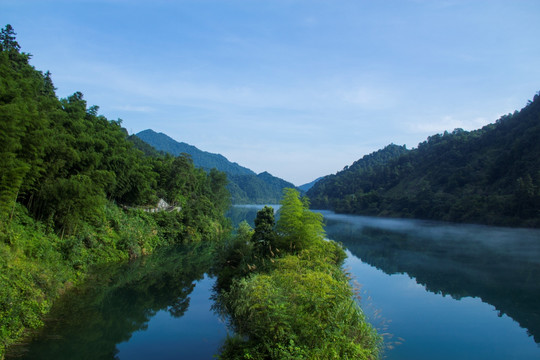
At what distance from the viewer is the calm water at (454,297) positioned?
40.9 feet

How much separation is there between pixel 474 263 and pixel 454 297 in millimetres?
11232

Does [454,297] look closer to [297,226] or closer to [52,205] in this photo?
[297,226]

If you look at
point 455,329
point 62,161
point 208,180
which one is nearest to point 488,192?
point 208,180

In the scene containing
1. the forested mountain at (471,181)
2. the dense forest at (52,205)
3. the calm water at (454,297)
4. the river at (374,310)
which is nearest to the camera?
the river at (374,310)

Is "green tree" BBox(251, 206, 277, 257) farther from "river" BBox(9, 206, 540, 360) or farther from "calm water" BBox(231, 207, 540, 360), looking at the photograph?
"calm water" BBox(231, 207, 540, 360)

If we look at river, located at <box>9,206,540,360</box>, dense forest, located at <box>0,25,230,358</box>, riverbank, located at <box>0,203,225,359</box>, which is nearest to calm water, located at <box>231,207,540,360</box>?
river, located at <box>9,206,540,360</box>

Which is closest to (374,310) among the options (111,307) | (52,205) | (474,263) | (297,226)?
(297,226)

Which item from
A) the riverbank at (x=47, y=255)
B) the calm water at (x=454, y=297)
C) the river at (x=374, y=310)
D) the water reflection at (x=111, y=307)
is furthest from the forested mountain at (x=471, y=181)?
the riverbank at (x=47, y=255)

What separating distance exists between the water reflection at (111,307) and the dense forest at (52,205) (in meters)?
0.72

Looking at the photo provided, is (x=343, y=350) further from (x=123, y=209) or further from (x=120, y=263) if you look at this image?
(x=123, y=209)

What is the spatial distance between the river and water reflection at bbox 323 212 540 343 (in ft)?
0.26

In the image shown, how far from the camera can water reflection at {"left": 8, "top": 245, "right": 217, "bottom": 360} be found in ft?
35.4

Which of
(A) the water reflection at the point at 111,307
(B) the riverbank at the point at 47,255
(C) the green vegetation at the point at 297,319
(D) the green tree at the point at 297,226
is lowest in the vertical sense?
(A) the water reflection at the point at 111,307

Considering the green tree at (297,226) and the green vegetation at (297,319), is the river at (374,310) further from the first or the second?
the green tree at (297,226)
